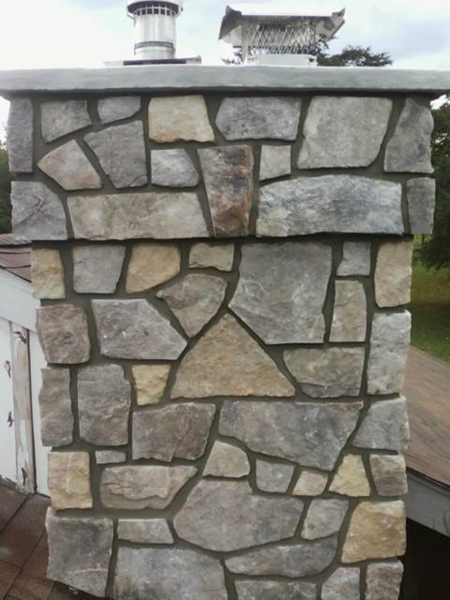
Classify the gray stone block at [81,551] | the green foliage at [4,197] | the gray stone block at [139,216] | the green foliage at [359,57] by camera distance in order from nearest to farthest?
1. the gray stone block at [139,216]
2. the gray stone block at [81,551]
3. the green foliage at [4,197]
4. the green foliage at [359,57]

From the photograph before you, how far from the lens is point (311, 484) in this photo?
2004 millimetres

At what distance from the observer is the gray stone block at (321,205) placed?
1824 millimetres

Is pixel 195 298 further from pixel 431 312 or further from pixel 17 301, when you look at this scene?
pixel 431 312

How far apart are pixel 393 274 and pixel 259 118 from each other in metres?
0.62

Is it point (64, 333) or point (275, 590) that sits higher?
point (64, 333)

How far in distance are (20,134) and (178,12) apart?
80cm

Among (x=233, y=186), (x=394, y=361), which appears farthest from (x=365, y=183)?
(x=394, y=361)

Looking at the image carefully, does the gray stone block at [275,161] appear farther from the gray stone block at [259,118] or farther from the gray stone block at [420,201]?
the gray stone block at [420,201]

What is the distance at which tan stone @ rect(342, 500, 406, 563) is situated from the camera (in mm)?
2021

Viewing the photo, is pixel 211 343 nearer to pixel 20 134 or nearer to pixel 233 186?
pixel 233 186

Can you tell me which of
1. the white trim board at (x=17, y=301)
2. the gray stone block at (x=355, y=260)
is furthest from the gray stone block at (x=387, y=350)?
the white trim board at (x=17, y=301)

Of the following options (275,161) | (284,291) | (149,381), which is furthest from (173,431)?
(275,161)

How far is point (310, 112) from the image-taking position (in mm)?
1789

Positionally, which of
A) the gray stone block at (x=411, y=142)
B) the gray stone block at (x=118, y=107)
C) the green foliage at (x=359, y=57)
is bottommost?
the gray stone block at (x=411, y=142)
